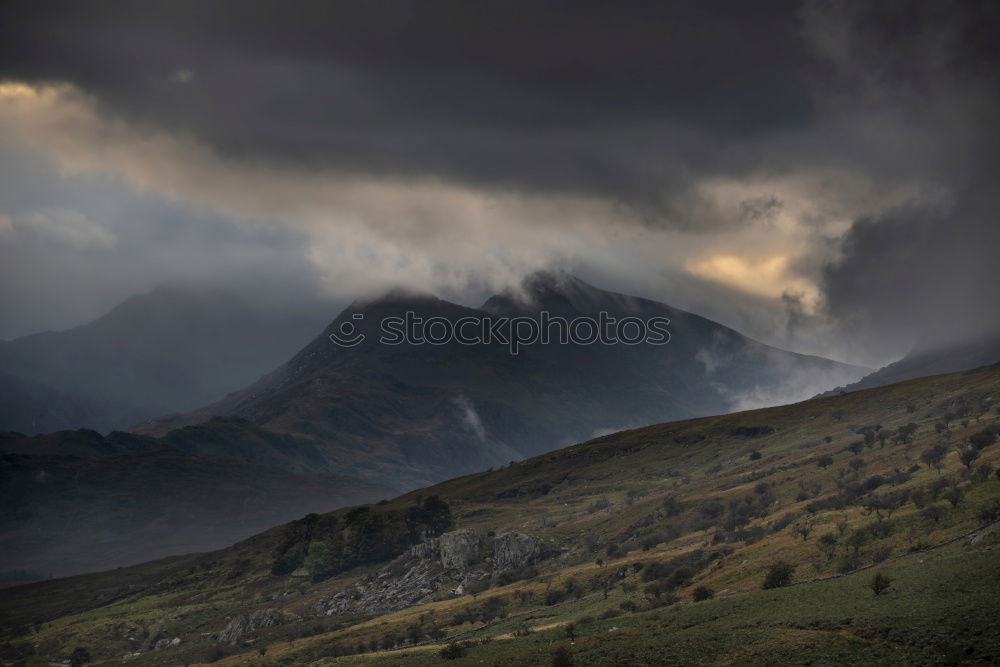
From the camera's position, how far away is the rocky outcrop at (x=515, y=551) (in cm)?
16125

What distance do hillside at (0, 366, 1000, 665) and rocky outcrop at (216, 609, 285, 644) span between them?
0.43 metres

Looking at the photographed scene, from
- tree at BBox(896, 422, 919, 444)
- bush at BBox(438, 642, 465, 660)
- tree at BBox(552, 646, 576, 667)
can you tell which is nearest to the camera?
tree at BBox(552, 646, 576, 667)

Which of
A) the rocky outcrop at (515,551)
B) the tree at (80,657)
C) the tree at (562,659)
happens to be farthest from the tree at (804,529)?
the tree at (80,657)

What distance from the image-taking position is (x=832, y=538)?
87.6 metres

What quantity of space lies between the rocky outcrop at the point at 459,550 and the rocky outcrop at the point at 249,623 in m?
34.3

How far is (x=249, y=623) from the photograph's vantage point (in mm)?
166000

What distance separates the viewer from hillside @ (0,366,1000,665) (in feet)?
181

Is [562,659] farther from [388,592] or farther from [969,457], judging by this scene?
[388,592]

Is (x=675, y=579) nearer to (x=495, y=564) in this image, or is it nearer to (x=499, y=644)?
(x=499, y=644)

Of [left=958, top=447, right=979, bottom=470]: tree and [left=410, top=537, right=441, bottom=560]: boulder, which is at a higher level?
[left=410, top=537, right=441, bottom=560]: boulder

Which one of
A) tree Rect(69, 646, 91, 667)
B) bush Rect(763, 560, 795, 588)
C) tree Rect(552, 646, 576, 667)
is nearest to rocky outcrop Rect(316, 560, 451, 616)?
tree Rect(69, 646, 91, 667)

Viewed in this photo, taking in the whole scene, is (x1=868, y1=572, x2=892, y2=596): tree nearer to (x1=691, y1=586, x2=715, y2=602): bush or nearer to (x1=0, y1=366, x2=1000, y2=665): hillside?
(x1=0, y1=366, x2=1000, y2=665): hillside

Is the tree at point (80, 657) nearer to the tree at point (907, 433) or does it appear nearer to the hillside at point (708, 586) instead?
the hillside at point (708, 586)

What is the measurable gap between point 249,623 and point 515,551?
54.1 meters
